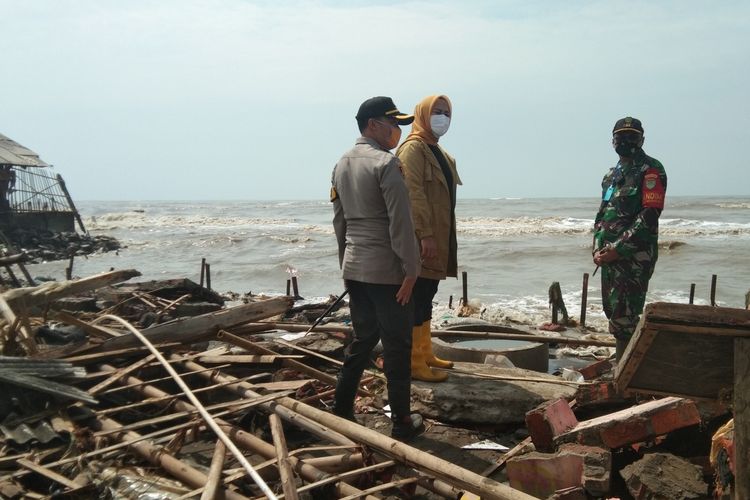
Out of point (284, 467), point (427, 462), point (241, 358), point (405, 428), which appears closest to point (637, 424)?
point (427, 462)

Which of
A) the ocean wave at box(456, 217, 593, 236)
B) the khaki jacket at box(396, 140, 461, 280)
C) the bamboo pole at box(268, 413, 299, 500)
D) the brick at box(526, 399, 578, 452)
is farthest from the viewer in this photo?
the ocean wave at box(456, 217, 593, 236)

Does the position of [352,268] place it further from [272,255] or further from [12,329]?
[272,255]

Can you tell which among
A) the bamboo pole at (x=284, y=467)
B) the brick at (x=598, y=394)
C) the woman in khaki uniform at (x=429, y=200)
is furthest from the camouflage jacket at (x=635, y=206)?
the bamboo pole at (x=284, y=467)

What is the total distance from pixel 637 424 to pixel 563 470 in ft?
1.55

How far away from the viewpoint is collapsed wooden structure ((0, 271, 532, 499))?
9.41 feet

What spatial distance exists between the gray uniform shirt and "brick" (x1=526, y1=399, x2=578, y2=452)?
3.39ft

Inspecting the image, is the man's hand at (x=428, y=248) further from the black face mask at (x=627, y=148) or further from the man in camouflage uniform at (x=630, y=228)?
the black face mask at (x=627, y=148)

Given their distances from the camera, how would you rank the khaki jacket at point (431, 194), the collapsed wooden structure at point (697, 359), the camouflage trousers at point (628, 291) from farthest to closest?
the camouflage trousers at point (628, 291) < the khaki jacket at point (431, 194) < the collapsed wooden structure at point (697, 359)

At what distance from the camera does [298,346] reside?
542 centimetres

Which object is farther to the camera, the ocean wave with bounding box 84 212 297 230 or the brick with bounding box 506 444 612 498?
the ocean wave with bounding box 84 212 297 230

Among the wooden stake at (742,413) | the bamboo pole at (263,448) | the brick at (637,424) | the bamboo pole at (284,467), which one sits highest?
the wooden stake at (742,413)

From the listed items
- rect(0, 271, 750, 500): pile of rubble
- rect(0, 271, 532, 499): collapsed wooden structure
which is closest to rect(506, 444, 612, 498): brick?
rect(0, 271, 750, 500): pile of rubble

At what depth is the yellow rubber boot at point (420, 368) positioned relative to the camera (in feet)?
14.7

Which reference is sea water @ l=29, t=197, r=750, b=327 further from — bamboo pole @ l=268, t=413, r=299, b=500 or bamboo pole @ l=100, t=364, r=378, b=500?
bamboo pole @ l=268, t=413, r=299, b=500
